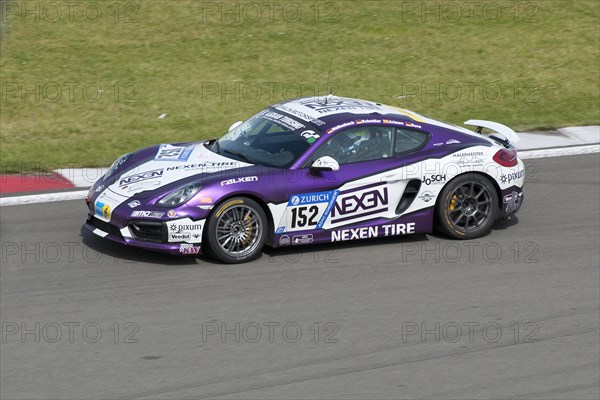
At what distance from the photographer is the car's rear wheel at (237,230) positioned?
884 cm

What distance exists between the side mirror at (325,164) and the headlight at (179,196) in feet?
3.49

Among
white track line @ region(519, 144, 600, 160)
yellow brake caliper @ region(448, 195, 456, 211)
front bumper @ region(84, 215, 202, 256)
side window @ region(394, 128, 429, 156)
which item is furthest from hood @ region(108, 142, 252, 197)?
white track line @ region(519, 144, 600, 160)

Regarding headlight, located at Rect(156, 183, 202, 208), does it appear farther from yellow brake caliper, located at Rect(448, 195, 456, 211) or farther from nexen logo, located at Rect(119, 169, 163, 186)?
yellow brake caliper, located at Rect(448, 195, 456, 211)

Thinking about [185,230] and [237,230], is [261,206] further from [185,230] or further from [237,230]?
A: [185,230]

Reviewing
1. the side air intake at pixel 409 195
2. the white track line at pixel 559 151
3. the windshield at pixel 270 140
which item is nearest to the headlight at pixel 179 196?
the windshield at pixel 270 140

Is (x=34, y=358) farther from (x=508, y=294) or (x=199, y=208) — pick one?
(x=508, y=294)

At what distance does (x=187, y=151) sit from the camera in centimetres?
980

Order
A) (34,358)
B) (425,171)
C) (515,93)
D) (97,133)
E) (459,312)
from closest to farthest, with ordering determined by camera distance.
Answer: (34,358)
(459,312)
(425,171)
(97,133)
(515,93)

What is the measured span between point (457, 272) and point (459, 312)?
3.12ft

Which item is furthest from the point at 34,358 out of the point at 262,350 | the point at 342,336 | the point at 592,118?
the point at 592,118

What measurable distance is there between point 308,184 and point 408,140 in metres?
1.22

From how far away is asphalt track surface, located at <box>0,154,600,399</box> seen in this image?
6.90m

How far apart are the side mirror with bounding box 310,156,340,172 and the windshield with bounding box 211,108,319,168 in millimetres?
216

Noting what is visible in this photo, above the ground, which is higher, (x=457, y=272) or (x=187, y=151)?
(x=187, y=151)
